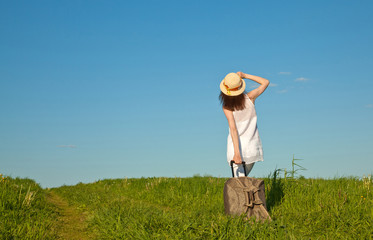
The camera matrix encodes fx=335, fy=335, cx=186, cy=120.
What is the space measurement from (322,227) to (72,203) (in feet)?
24.6

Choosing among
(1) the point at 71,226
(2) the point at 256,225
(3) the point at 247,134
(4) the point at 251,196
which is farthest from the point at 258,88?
(1) the point at 71,226

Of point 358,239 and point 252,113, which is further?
point 252,113

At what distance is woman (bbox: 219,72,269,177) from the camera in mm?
6262

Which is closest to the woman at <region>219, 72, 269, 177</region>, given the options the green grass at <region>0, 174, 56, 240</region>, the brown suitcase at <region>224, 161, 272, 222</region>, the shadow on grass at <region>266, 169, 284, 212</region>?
the brown suitcase at <region>224, 161, 272, 222</region>

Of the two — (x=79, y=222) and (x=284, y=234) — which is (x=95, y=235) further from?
(x=284, y=234)

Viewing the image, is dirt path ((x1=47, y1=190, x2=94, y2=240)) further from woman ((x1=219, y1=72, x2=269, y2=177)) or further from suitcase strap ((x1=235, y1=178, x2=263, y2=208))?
woman ((x1=219, y1=72, x2=269, y2=177))

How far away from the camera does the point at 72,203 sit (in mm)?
10531

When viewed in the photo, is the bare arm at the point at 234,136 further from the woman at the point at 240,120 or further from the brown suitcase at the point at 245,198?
the brown suitcase at the point at 245,198

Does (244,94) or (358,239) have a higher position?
(244,94)

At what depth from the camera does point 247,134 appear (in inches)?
255

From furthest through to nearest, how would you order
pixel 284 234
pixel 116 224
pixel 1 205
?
pixel 1 205 → pixel 116 224 → pixel 284 234

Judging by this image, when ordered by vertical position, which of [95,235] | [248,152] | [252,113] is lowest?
[95,235]

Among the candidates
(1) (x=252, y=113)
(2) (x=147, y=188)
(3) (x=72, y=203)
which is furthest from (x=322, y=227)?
(3) (x=72, y=203)

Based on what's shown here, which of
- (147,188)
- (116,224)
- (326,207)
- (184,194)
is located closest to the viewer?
(116,224)
